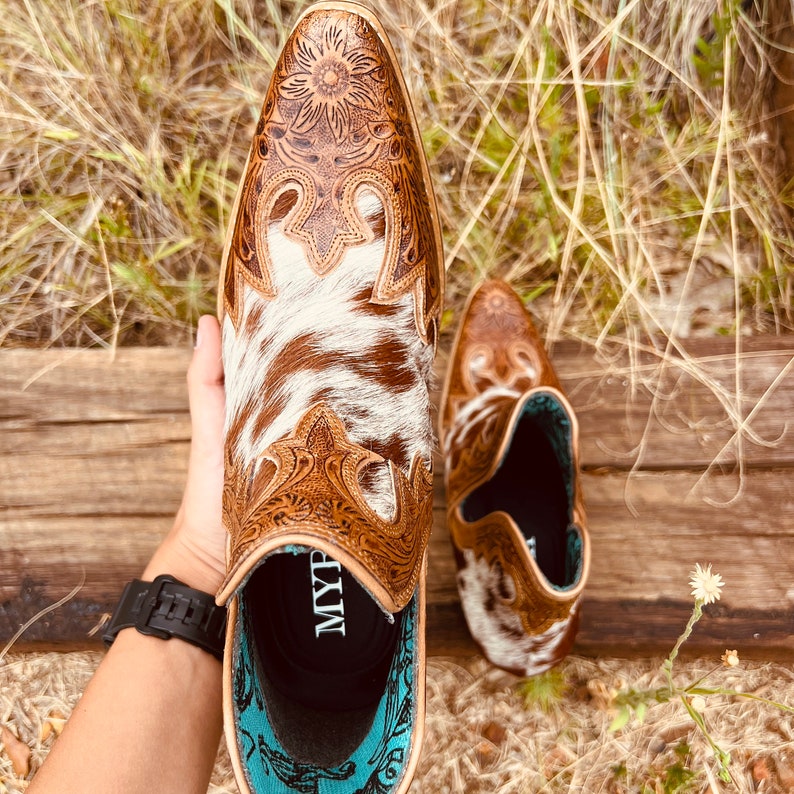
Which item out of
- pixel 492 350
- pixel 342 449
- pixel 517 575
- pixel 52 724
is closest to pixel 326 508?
pixel 342 449

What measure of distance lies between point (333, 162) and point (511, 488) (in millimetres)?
777

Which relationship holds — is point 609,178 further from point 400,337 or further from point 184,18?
point 184,18

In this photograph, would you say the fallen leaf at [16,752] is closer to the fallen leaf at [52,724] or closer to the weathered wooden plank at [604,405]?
the fallen leaf at [52,724]

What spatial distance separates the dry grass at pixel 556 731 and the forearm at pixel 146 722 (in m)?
0.45

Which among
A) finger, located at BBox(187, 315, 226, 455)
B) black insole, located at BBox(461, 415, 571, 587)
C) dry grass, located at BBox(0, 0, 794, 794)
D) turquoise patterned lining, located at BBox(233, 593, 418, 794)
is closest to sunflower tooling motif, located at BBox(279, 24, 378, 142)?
finger, located at BBox(187, 315, 226, 455)

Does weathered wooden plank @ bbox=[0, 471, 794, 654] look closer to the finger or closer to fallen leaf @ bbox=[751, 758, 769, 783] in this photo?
the finger

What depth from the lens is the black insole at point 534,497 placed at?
1279mm

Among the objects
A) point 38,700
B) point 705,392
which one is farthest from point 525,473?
point 38,700

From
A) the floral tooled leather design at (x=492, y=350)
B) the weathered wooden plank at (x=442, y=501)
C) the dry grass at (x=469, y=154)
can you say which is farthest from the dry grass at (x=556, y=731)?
the dry grass at (x=469, y=154)

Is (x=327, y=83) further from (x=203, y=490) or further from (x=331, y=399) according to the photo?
(x=203, y=490)

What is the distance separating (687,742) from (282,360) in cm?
125

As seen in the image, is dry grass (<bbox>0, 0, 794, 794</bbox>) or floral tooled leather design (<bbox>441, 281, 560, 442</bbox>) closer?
floral tooled leather design (<bbox>441, 281, 560, 442</bbox>)

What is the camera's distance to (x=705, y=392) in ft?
4.24

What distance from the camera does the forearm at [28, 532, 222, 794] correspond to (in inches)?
35.3
